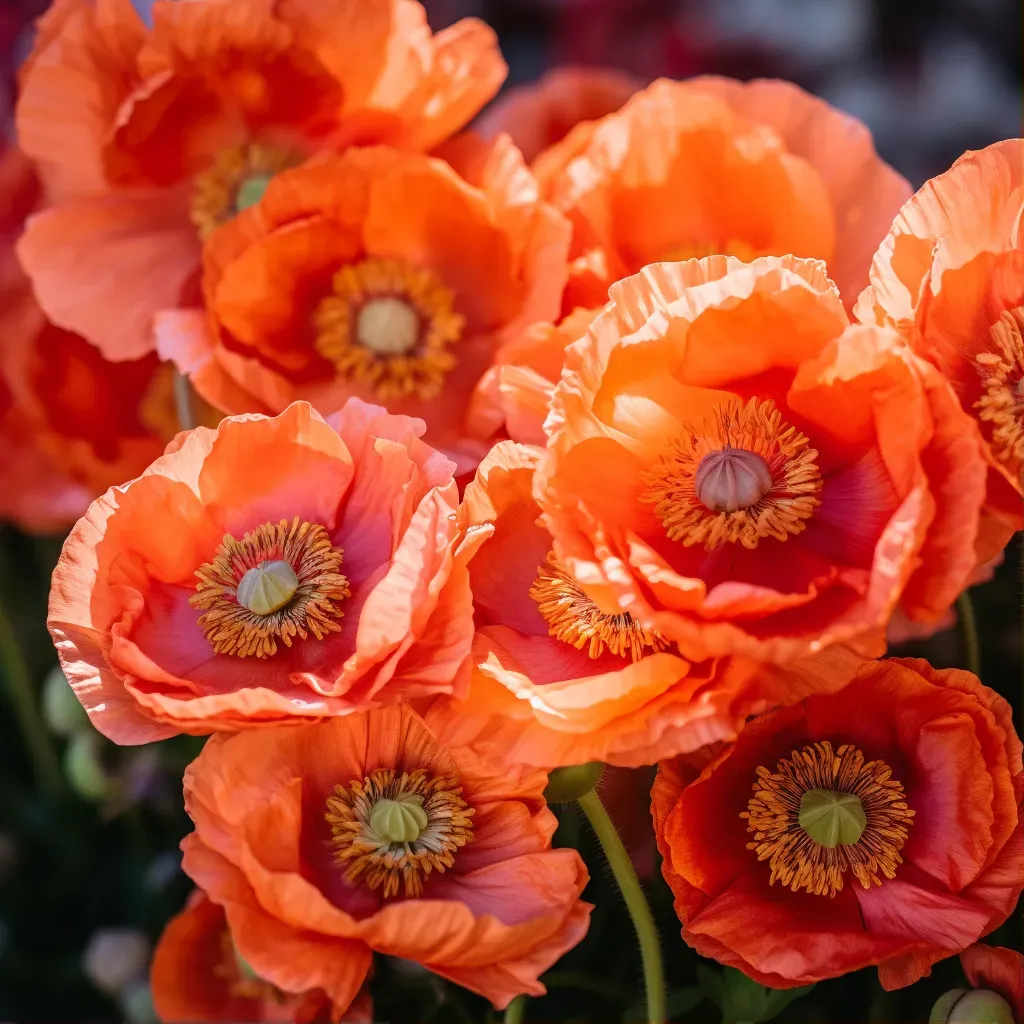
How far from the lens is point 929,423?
597 mm

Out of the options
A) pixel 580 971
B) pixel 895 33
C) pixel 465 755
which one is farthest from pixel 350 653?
pixel 895 33

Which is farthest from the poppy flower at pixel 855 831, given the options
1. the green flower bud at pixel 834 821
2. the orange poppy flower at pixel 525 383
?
the orange poppy flower at pixel 525 383

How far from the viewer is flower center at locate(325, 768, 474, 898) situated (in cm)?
71

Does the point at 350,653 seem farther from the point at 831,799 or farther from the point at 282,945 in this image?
the point at 831,799

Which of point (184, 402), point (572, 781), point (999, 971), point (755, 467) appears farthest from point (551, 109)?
point (999, 971)

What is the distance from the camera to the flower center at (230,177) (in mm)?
1045

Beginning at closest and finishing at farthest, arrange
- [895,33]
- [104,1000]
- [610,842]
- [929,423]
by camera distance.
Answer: [929,423], [610,842], [104,1000], [895,33]

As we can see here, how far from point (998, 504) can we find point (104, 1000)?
2.77 feet

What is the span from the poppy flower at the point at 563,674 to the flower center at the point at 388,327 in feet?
0.95

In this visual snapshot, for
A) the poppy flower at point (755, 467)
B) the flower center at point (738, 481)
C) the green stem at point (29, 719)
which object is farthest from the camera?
the green stem at point (29, 719)

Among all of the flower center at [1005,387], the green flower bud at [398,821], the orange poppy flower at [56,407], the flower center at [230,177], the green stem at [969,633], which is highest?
the flower center at [1005,387]

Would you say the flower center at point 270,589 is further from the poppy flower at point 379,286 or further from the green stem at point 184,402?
the green stem at point 184,402

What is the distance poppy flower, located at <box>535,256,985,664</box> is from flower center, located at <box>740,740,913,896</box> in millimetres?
122

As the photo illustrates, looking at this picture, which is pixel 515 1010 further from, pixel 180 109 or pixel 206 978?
pixel 180 109
